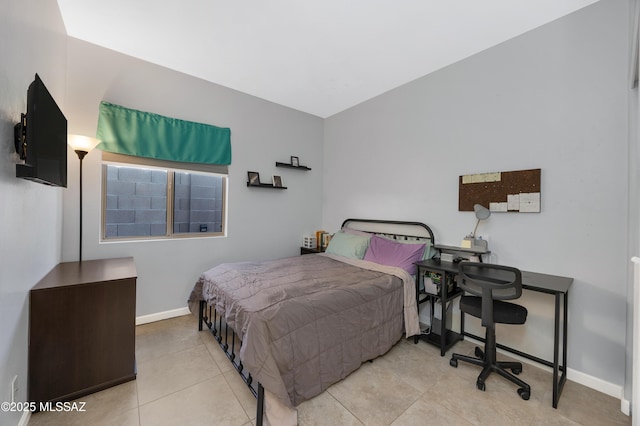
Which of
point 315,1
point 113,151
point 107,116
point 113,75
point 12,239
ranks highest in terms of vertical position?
point 315,1

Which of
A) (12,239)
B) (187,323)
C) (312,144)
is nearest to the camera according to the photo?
(12,239)

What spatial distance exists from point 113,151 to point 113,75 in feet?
2.67

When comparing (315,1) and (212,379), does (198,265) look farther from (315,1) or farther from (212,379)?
(315,1)

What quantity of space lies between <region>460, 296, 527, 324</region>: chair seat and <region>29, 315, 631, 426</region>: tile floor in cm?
55

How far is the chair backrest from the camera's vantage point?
6.01 ft

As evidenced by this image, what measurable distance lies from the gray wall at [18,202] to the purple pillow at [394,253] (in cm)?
278

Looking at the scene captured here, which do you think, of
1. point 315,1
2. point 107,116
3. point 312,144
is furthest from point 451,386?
point 107,116

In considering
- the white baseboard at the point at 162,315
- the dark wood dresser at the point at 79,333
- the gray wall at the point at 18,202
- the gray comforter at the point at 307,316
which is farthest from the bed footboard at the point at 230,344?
the gray wall at the point at 18,202

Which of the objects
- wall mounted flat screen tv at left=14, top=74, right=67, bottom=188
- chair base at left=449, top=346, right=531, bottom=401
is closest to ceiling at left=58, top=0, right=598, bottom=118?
wall mounted flat screen tv at left=14, top=74, right=67, bottom=188

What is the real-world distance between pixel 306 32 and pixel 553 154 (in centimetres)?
240

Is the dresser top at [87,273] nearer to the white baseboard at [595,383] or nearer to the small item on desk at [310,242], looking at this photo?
the small item on desk at [310,242]

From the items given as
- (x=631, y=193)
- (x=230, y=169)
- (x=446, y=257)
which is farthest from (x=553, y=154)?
(x=230, y=169)

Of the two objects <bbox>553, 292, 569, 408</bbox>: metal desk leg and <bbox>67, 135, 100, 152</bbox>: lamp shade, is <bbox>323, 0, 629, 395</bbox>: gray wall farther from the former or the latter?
<bbox>67, 135, 100, 152</bbox>: lamp shade

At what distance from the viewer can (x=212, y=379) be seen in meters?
2.02
